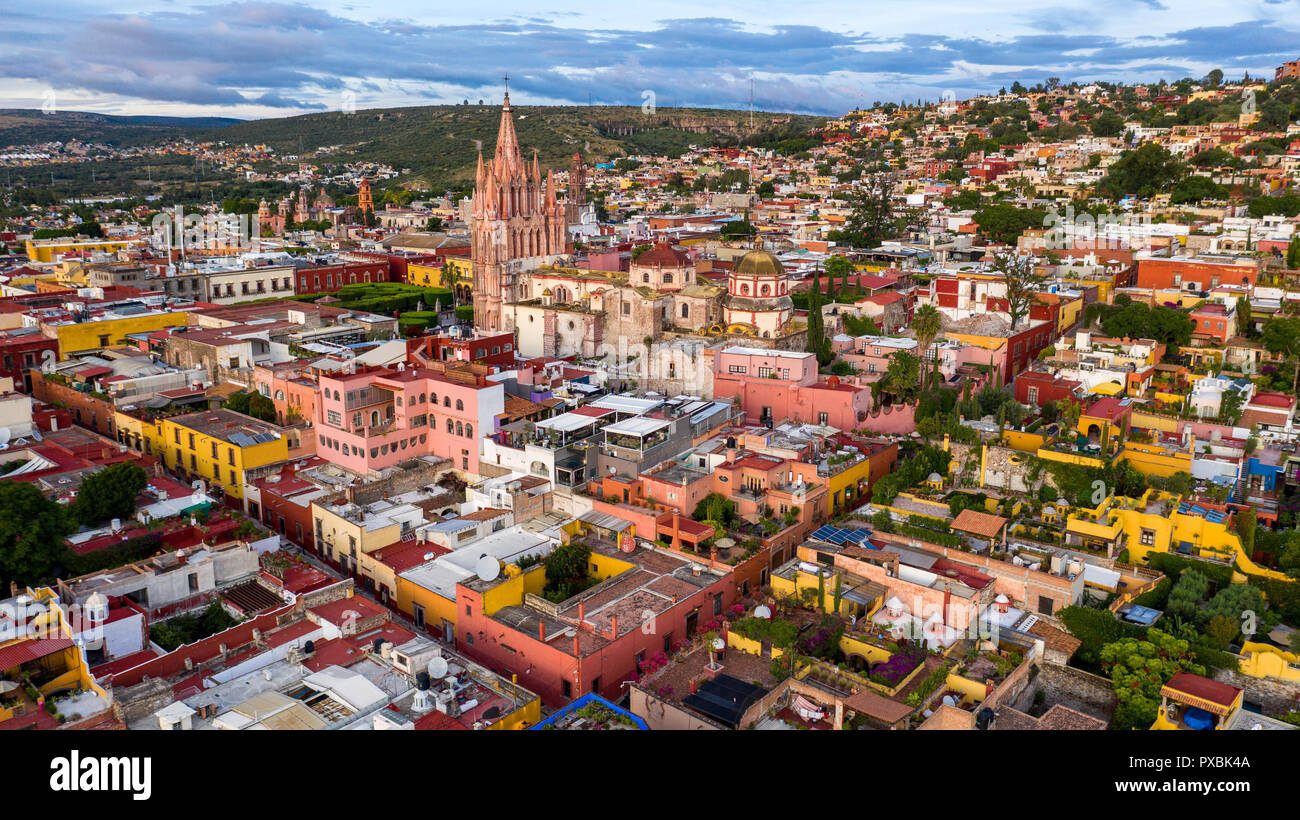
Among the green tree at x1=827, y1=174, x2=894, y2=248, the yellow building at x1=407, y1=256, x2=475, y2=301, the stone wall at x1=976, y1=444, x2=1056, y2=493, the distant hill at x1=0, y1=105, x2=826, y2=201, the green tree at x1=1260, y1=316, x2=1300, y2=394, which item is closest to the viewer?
the stone wall at x1=976, y1=444, x2=1056, y2=493

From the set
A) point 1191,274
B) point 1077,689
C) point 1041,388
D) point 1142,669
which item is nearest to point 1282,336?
point 1041,388

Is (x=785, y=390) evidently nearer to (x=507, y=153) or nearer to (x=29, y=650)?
(x=507, y=153)

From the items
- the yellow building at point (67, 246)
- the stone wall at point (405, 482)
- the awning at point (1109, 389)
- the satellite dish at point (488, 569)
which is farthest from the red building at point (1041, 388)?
the yellow building at point (67, 246)

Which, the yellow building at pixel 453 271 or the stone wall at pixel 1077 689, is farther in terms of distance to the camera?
the yellow building at pixel 453 271

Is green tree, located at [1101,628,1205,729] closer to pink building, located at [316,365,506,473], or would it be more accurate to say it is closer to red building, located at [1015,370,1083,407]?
red building, located at [1015,370,1083,407]

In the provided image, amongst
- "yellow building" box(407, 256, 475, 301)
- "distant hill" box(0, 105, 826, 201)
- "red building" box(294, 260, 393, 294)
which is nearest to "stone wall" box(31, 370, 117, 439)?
"red building" box(294, 260, 393, 294)

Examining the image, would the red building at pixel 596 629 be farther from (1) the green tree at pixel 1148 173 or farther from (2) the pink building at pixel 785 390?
(1) the green tree at pixel 1148 173

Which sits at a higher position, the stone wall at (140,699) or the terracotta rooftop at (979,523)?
the terracotta rooftop at (979,523)
